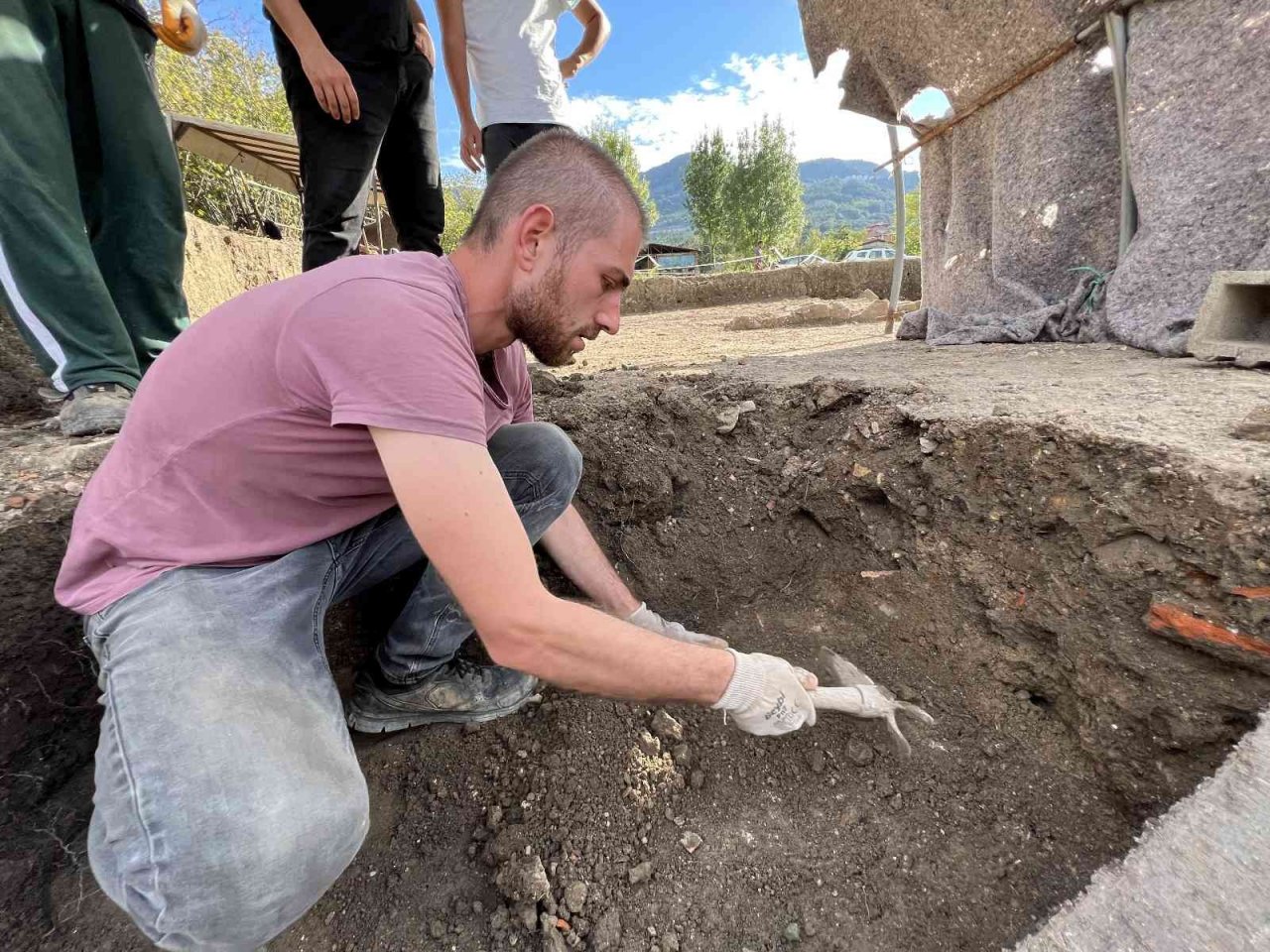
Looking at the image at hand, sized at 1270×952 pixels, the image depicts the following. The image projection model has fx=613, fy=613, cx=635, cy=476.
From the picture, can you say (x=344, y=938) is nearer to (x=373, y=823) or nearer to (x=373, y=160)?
(x=373, y=823)

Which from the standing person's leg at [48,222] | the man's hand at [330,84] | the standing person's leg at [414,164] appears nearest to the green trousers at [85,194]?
the standing person's leg at [48,222]

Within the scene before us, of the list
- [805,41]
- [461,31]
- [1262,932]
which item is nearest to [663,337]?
[805,41]

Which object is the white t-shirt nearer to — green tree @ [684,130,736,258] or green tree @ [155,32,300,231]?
green tree @ [155,32,300,231]

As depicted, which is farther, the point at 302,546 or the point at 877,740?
the point at 877,740

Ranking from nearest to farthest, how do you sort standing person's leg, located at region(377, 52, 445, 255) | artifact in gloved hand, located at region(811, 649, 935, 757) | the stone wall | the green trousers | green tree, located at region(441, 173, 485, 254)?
artifact in gloved hand, located at region(811, 649, 935, 757) < the green trousers < standing person's leg, located at region(377, 52, 445, 255) < the stone wall < green tree, located at region(441, 173, 485, 254)

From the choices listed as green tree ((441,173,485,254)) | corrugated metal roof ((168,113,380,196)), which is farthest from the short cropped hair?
green tree ((441,173,485,254))

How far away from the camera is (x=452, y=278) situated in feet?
3.73

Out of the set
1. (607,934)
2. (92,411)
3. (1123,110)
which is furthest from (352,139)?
(1123,110)

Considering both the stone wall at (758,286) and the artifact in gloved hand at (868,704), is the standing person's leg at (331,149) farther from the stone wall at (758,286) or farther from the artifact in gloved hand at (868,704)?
the stone wall at (758,286)

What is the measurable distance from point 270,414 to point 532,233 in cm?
56

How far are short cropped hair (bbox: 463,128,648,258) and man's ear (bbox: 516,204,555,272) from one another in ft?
0.08

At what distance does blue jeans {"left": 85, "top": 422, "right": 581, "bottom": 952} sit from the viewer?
0.85 meters

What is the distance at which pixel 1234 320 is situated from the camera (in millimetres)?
2014

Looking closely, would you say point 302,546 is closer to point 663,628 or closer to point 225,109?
point 663,628
